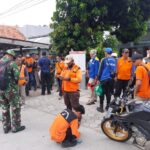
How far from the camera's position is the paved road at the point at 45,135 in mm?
4691

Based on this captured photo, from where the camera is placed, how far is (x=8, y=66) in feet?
17.5

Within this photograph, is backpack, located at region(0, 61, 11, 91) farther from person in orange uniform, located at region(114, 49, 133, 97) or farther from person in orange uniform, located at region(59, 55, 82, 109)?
person in orange uniform, located at region(114, 49, 133, 97)

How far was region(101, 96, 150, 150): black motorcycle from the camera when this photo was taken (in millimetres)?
4258

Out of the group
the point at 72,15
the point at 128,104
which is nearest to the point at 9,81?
the point at 128,104

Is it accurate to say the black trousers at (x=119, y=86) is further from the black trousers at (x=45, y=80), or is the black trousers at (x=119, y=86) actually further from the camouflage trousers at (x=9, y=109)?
the black trousers at (x=45, y=80)

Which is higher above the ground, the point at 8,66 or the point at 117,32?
the point at 117,32

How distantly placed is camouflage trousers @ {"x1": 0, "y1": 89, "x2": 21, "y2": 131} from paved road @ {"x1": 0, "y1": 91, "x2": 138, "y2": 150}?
23 centimetres

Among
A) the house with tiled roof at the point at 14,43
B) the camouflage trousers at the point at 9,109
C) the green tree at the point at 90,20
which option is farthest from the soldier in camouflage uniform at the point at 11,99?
the green tree at the point at 90,20

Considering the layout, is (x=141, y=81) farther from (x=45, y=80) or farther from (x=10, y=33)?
(x=10, y=33)

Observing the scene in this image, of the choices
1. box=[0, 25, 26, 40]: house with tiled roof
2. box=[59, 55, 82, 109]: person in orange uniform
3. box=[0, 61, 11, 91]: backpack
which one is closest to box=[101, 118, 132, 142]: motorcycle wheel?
box=[59, 55, 82, 109]: person in orange uniform

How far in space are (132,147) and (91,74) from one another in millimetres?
3187

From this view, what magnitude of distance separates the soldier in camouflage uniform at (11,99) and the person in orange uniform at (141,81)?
2475 mm

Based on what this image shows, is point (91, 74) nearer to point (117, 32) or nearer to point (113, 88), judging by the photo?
point (113, 88)

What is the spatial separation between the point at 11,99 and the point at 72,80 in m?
1.38
